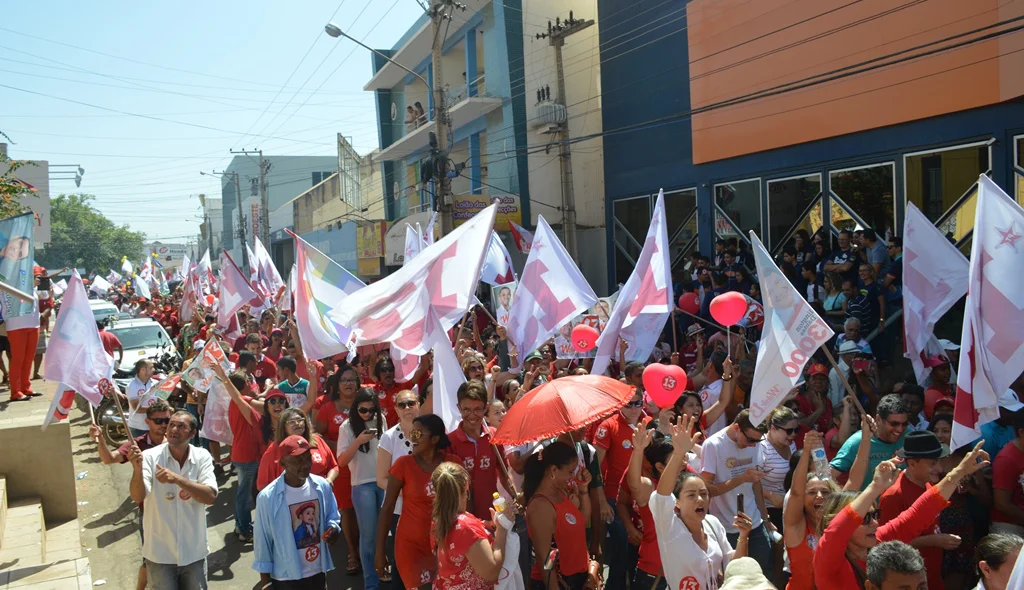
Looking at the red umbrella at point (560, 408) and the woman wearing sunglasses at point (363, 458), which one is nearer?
the red umbrella at point (560, 408)

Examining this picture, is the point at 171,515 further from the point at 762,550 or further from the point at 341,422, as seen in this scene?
the point at 762,550

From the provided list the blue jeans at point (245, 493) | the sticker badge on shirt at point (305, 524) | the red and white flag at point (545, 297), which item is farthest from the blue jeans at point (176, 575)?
the red and white flag at point (545, 297)

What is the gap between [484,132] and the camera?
2620cm

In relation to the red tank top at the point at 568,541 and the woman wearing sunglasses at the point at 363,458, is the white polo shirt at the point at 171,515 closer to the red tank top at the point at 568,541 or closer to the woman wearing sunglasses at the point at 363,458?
the woman wearing sunglasses at the point at 363,458

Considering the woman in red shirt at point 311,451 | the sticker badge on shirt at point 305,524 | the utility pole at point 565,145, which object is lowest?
the sticker badge on shirt at point 305,524

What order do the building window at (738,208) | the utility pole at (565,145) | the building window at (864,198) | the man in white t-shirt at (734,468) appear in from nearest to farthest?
the man in white t-shirt at (734,468), the building window at (864,198), the building window at (738,208), the utility pole at (565,145)

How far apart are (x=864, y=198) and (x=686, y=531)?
10.6 m

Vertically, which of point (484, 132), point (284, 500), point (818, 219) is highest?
point (484, 132)

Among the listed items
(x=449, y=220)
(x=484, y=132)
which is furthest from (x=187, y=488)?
(x=484, y=132)

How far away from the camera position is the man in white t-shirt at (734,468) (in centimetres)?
559

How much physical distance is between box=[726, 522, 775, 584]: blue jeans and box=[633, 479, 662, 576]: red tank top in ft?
2.21

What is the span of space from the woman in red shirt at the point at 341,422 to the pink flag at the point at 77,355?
5.92 feet

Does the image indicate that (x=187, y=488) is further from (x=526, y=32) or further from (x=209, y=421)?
(x=526, y=32)

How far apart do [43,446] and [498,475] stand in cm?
502
